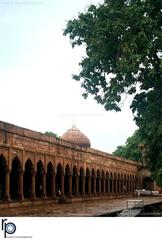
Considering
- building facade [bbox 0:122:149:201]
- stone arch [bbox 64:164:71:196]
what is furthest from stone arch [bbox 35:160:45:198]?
stone arch [bbox 64:164:71:196]

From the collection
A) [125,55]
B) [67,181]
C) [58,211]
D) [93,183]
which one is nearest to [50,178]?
[67,181]

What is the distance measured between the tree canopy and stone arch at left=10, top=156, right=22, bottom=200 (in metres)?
8.49

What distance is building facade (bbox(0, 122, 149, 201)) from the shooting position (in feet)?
77.3

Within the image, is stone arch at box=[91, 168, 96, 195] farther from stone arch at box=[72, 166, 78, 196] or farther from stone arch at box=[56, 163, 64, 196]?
stone arch at box=[56, 163, 64, 196]

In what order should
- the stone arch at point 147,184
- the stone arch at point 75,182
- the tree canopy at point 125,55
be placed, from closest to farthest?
the tree canopy at point 125,55
the stone arch at point 75,182
the stone arch at point 147,184

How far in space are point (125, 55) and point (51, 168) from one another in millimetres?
15749

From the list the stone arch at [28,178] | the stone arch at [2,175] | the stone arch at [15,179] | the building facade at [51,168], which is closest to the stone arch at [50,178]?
the building facade at [51,168]

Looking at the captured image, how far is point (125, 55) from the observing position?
1475 cm

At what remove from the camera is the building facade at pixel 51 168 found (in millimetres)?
23562

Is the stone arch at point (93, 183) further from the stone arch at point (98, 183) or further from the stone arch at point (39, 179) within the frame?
the stone arch at point (39, 179)

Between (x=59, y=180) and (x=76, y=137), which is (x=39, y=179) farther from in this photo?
(x=76, y=137)
